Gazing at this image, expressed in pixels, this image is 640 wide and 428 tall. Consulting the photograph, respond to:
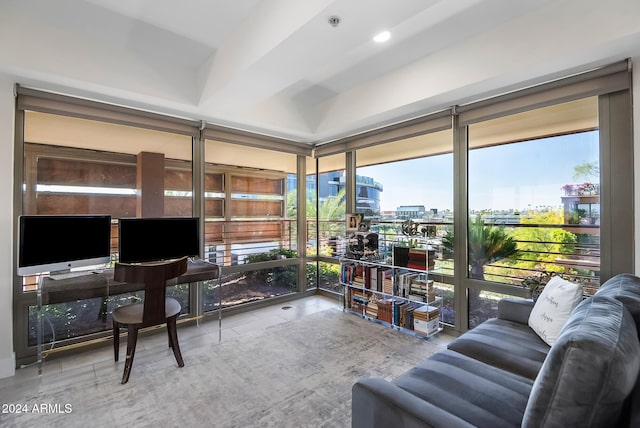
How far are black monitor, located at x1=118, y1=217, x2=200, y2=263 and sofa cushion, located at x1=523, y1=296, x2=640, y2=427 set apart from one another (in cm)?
311

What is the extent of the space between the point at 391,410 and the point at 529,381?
867 millimetres

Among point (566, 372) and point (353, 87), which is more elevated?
point (353, 87)

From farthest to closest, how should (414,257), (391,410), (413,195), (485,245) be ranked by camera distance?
(413,195) → (414,257) → (485,245) → (391,410)

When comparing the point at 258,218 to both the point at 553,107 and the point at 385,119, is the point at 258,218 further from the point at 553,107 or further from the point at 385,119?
the point at 553,107

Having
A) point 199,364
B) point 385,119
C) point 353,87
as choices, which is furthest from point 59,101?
point 385,119

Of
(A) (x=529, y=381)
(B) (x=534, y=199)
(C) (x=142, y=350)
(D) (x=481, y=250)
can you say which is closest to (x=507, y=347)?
(A) (x=529, y=381)

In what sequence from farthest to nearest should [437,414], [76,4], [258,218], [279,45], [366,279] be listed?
[258,218] → [366,279] → [76,4] → [279,45] → [437,414]

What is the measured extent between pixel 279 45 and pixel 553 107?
239 cm

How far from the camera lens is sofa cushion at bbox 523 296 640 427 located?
805mm

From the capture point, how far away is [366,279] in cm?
373

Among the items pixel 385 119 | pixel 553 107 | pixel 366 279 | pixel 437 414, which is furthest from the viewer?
pixel 366 279

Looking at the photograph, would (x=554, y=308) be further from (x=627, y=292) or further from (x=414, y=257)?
(x=414, y=257)

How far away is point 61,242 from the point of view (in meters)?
2.52

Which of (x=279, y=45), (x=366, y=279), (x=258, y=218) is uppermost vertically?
(x=279, y=45)
